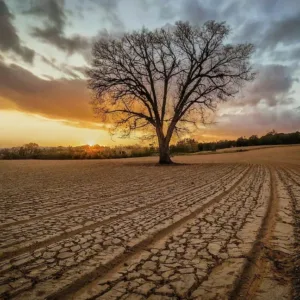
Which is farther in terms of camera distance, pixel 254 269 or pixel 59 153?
pixel 59 153

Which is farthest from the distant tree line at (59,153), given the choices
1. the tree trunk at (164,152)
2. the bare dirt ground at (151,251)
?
the bare dirt ground at (151,251)

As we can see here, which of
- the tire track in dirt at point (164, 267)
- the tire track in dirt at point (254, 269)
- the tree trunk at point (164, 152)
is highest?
the tree trunk at point (164, 152)

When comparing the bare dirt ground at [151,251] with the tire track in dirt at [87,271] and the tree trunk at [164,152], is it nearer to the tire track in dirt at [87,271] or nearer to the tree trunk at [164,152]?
the tire track in dirt at [87,271]

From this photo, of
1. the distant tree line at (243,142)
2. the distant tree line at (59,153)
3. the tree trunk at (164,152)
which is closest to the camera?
the tree trunk at (164,152)

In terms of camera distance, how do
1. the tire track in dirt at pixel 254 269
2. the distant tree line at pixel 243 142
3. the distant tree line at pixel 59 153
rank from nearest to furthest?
the tire track in dirt at pixel 254 269 < the distant tree line at pixel 59 153 < the distant tree line at pixel 243 142

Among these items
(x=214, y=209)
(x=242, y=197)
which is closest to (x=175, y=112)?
(x=242, y=197)

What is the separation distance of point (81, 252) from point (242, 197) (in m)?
4.76

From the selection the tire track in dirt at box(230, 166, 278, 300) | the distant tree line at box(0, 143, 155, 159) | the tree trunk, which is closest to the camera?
the tire track in dirt at box(230, 166, 278, 300)

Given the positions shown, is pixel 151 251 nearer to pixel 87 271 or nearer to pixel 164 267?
pixel 164 267

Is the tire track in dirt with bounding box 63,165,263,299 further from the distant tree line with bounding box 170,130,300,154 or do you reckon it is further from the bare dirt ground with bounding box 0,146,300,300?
the distant tree line with bounding box 170,130,300,154

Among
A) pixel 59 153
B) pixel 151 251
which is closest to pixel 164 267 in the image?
pixel 151 251

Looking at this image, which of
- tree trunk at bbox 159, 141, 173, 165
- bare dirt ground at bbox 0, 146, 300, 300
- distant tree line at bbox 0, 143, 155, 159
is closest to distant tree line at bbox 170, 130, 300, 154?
distant tree line at bbox 0, 143, 155, 159

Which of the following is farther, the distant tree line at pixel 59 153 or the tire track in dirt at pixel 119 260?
the distant tree line at pixel 59 153

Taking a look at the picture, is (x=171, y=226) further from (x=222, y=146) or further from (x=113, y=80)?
(x=222, y=146)
